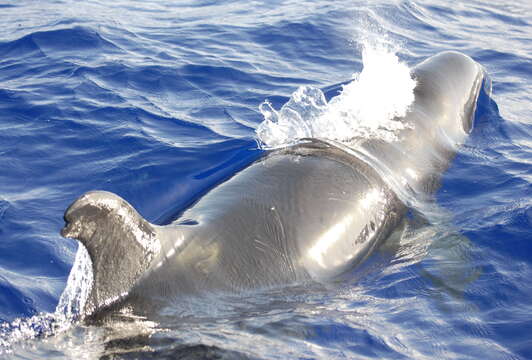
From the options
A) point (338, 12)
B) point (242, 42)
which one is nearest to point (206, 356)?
point (242, 42)

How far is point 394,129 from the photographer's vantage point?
9133 mm

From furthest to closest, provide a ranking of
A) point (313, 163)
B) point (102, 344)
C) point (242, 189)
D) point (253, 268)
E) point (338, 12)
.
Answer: point (338, 12) → point (313, 163) → point (242, 189) → point (253, 268) → point (102, 344)

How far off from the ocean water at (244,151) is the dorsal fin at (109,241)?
12.9 inches

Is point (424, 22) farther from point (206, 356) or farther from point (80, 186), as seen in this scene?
point (206, 356)

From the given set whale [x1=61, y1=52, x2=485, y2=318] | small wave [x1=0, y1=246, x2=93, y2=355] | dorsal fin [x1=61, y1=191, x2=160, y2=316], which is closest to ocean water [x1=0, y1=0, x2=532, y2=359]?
small wave [x1=0, y1=246, x2=93, y2=355]

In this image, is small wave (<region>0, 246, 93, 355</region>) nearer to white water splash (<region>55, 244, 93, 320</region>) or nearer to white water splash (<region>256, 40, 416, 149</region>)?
A: white water splash (<region>55, 244, 93, 320</region>)

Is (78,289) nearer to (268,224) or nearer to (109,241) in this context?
(109,241)

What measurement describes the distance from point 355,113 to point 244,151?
76.4 inches

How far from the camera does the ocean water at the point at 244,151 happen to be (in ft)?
19.1

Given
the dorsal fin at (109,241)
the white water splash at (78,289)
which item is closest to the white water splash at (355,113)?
the dorsal fin at (109,241)

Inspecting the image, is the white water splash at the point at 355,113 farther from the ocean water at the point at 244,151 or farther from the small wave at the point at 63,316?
the small wave at the point at 63,316

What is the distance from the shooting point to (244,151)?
10727 millimetres

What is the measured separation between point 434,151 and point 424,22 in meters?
10.6

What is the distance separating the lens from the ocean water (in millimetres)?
5820
